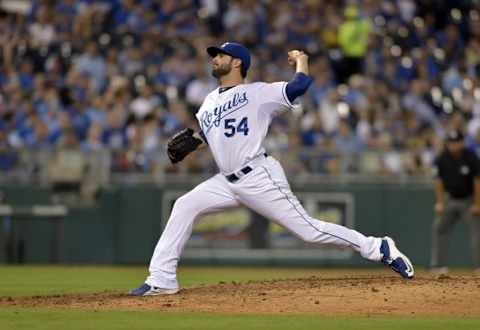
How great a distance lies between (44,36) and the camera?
20.0 metres

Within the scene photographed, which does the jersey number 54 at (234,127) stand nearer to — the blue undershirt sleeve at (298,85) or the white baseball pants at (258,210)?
the white baseball pants at (258,210)

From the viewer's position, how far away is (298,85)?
29.9 feet

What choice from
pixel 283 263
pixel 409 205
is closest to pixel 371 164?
pixel 409 205

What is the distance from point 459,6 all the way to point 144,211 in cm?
818

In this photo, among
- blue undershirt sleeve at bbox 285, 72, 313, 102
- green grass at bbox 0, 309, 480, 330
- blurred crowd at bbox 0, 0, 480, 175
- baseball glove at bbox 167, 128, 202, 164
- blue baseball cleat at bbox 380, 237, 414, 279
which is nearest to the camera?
green grass at bbox 0, 309, 480, 330

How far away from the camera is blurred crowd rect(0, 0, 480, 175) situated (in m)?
17.9

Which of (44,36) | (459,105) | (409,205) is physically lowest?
(409,205)

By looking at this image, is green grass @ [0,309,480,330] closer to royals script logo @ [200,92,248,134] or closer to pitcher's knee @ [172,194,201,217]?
pitcher's knee @ [172,194,201,217]

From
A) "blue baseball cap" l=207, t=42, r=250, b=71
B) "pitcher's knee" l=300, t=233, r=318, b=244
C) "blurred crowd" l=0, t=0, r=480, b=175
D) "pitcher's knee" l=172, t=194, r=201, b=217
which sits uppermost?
"blurred crowd" l=0, t=0, r=480, b=175

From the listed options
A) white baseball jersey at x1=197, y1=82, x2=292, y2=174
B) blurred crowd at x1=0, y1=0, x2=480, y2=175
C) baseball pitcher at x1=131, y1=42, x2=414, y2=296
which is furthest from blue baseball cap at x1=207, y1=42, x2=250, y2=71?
blurred crowd at x1=0, y1=0, x2=480, y2=175

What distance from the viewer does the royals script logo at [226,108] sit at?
30.6 feet

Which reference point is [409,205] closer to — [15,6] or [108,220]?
[108,220]

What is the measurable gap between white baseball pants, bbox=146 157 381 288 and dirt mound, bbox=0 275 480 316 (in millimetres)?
336

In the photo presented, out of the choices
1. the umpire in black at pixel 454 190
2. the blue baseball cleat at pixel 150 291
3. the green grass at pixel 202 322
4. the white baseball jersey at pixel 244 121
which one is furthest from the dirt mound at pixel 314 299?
the umpire in black at pixel 454 190
